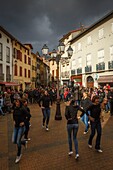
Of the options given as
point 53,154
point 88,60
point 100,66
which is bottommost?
point 53,154

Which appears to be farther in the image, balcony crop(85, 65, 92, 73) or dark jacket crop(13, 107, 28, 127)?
balcony crop(85, 65, 92, 73)

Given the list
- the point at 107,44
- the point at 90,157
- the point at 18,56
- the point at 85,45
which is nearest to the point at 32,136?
the point at 90,157

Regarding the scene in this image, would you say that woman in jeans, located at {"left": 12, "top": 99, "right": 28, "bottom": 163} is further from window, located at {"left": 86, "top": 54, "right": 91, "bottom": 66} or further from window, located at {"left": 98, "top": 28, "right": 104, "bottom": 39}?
window, located at {"left": 86, "top": 54, "right": 91, "bottom": 66}

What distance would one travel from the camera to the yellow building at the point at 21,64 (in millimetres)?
27109

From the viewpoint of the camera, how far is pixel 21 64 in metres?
30.1

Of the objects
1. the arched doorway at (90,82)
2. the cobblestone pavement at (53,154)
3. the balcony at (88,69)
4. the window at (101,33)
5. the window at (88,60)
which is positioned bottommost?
the cobblestone pavement at (53,154)

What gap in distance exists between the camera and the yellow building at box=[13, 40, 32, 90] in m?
27.1

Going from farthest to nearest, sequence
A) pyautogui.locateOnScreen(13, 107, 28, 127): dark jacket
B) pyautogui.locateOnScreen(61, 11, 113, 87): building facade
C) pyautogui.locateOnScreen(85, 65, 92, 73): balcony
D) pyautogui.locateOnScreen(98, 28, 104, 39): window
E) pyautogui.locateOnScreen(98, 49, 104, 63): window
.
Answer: pyautogui.locateOnScreen(85, 65, 92, 73): balcony, pyautogui.locateOnScreen(98, 49, 104, 63): window, pyautogui.locateOnScreen(98, 28, 104, 39): window, pyautogui.locateOnScreen(61, 11, 113, 87): building facade, pyautogui.locateOnScreen(13, 107, 28, 127): dark jacket

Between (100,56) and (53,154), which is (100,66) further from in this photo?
(53,154)

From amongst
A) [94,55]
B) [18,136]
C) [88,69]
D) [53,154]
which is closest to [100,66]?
[94,55]

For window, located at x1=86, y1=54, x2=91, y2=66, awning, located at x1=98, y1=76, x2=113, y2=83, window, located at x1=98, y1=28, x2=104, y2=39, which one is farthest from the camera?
window, located at x1=86, y1=54, x2=91, y2=66

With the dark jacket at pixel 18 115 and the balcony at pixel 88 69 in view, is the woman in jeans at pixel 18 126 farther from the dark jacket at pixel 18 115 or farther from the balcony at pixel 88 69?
the balcony at pixel 88 69

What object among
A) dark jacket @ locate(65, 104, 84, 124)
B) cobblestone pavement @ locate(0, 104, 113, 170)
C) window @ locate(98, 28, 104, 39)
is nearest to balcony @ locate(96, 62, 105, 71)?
window @ locate(98, 28, 104, 39)

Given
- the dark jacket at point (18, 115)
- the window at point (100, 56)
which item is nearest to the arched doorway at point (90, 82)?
the window at point (100, 56)
